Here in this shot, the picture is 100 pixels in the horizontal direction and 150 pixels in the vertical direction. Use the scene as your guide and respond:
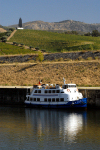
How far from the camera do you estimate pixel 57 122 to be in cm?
4069

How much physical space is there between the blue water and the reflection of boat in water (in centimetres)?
209

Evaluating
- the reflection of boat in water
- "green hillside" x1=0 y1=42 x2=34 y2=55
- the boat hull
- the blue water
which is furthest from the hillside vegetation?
"green hillside" x1=0 y1=42 x2=34 y2=55

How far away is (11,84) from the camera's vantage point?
2886 inches

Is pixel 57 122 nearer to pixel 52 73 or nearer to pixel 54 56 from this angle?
pixel 52 73

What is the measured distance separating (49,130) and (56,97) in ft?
54.0

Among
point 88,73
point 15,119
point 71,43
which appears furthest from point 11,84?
point 71,43

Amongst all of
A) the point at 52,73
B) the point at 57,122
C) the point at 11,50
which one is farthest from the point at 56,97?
the point at 11,50

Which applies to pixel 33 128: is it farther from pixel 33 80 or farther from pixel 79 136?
pixel 33 80

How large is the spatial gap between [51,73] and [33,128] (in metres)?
39.8

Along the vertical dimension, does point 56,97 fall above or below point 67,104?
above

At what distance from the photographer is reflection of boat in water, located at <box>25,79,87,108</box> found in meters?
50.8

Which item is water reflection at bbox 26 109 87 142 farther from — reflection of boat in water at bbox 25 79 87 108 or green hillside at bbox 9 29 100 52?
green hillside at bbox 9 29 100 52

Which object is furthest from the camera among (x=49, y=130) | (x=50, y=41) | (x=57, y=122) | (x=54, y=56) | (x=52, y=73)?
(x=50, y=41)

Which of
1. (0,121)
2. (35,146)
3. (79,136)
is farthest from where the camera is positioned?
(0,121)
